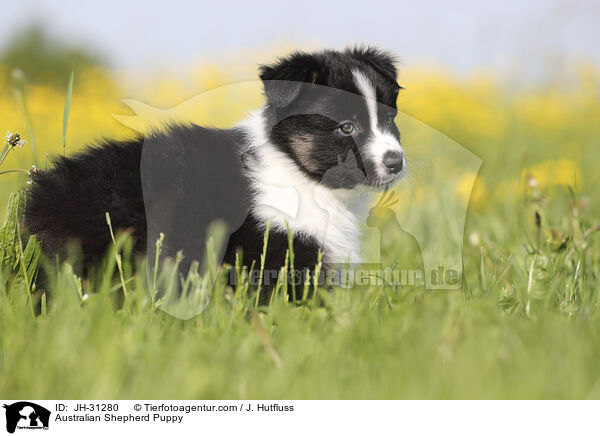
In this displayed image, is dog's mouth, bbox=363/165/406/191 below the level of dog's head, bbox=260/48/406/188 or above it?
below

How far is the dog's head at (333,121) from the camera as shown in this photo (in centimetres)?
290

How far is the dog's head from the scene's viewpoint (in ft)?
9.52

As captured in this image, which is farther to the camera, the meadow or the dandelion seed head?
the dandelion seed head

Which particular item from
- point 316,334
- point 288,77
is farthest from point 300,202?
point 316,334

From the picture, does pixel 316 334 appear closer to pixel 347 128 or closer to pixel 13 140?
pixel 347 128

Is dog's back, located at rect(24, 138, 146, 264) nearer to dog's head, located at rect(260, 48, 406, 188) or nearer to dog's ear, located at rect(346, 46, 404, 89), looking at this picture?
dog's head, located at rect(260, 48, 406, 188)

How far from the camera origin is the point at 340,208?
10.1 feet

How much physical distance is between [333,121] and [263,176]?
417 mm
